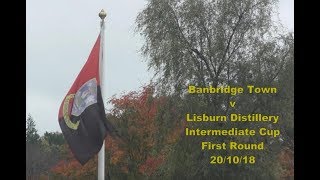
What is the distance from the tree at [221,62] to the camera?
79.0ft

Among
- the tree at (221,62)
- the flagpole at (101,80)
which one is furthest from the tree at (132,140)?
the flagpole at (101,80)

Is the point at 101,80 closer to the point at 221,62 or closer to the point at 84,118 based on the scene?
the point at 84,118

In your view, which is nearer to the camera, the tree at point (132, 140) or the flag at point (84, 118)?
the flag at point (84, 118)

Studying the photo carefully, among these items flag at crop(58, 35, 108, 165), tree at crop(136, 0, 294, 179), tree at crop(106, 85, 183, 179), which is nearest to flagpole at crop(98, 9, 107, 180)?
flag at crop(58, 35, 108, 165)

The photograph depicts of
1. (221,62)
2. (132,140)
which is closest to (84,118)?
(221,62)

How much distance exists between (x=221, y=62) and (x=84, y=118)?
12.1 m

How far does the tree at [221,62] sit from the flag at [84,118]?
35.4 feet

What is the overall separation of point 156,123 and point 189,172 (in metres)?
2.57

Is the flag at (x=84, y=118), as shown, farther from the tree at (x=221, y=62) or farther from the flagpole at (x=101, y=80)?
the tree at (x=221, y=62)

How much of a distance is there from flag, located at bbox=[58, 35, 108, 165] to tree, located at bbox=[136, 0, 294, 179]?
35.4ft

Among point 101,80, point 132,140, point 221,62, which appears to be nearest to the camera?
point 101,80

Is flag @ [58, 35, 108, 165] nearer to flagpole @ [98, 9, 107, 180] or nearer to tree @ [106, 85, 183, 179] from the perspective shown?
flagpole @ [98, 9, 107, 180]

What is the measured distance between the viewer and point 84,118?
1321 centimetres
